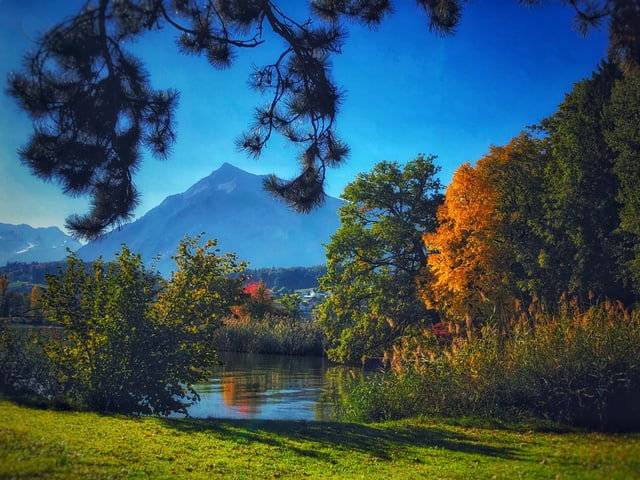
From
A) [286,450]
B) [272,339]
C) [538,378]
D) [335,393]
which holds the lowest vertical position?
[286,450]

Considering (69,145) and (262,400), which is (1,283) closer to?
(262,400)

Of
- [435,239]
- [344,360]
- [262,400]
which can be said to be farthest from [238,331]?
[262,400]

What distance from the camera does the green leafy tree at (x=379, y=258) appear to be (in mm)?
30125

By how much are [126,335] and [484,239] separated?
712 inches

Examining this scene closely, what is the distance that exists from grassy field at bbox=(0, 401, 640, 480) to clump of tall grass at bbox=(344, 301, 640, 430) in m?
1.26

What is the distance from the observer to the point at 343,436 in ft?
36.2

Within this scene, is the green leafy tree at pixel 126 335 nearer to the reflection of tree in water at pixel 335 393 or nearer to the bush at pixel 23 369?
the bush at pixel 23 369

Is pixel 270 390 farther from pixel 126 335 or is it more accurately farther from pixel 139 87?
pixel 139 87

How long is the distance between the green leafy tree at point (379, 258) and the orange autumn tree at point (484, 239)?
97.6 inches

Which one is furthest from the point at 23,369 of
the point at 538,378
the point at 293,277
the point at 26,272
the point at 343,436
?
the point at 293,277

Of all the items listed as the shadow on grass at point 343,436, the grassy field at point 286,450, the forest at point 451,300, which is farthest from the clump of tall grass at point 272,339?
the grassy field at point 286,450

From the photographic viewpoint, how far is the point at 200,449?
9430 millimetres

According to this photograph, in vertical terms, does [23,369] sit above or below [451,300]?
below

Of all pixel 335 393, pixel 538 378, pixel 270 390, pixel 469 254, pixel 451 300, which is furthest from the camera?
pixel 451 300
